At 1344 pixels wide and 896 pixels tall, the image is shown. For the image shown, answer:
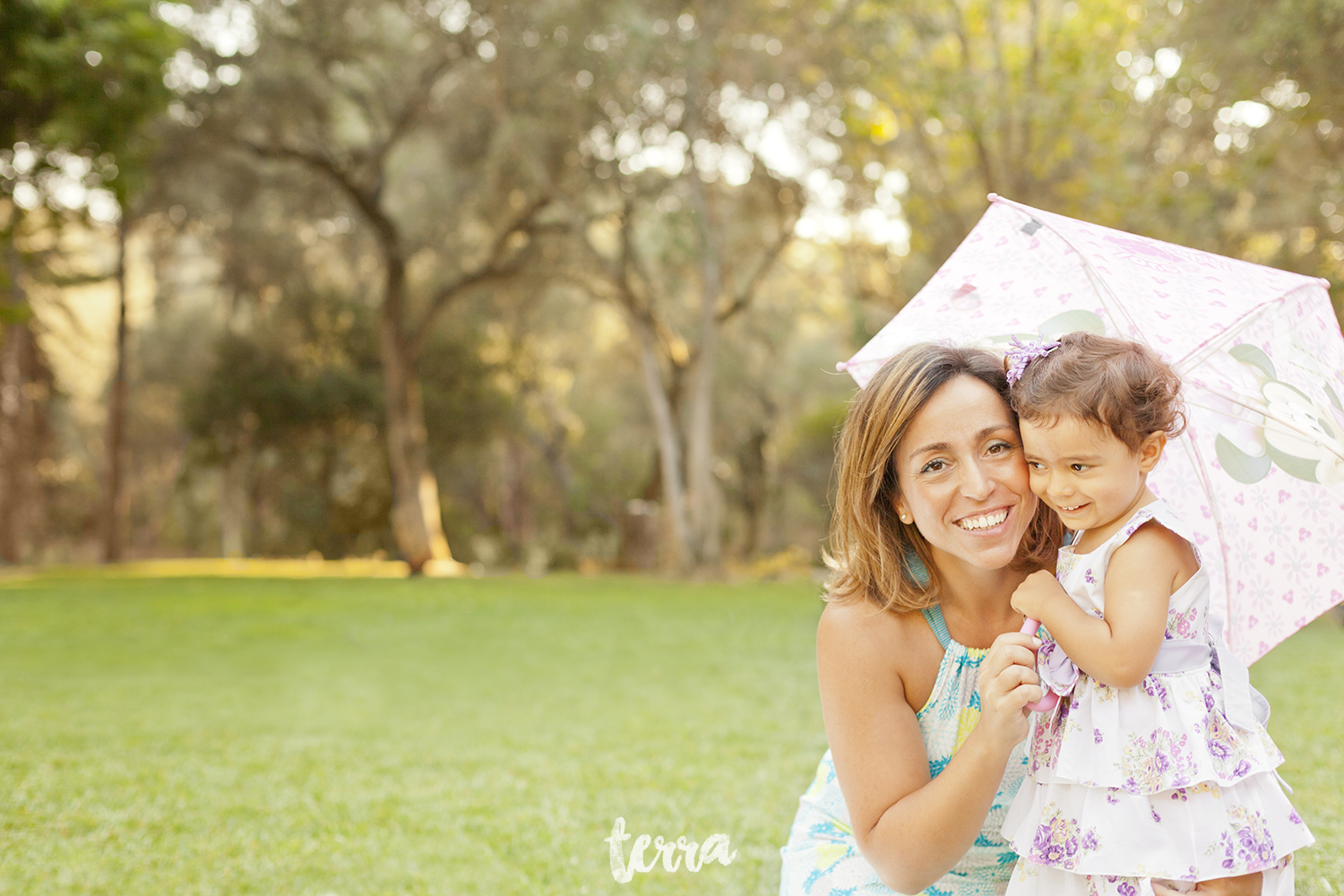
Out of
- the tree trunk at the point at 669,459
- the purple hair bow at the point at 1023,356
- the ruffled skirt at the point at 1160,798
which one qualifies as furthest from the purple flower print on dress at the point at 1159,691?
the tree trunk at the point at 669,459

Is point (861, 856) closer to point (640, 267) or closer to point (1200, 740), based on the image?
point (1200, 740)

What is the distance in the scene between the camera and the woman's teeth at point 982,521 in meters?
2.04

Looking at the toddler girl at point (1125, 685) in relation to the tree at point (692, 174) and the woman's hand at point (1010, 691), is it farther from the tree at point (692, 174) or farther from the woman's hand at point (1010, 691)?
the tree at point (692, 174)

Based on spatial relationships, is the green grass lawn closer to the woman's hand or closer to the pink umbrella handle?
the pink umbrella handle

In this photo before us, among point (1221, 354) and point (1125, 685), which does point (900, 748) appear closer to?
point (1125, 685)

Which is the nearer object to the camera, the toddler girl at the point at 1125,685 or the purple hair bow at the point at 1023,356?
the toddler girl at the point at 1125,685

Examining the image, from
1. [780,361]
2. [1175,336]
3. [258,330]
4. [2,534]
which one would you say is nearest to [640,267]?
[780,361]

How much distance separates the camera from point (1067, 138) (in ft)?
49.4

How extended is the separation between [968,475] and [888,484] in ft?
0.70

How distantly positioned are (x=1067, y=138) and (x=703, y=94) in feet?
18.8

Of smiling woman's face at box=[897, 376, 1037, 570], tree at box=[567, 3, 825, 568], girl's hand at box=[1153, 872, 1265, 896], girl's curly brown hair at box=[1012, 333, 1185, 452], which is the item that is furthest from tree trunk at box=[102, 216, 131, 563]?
girl's hand at box=[1153, 872, 1265, 896]

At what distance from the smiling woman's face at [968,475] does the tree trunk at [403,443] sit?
715 inches

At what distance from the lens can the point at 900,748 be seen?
1.98m

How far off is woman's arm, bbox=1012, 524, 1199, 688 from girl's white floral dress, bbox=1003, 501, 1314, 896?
35 millimetres
